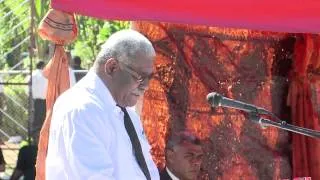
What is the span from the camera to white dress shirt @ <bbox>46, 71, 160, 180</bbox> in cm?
291

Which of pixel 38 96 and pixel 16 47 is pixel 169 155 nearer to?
pixel 16 47

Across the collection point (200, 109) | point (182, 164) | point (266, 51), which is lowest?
point (182, 164)

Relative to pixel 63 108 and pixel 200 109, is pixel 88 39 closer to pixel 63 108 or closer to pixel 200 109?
pixel 200 109

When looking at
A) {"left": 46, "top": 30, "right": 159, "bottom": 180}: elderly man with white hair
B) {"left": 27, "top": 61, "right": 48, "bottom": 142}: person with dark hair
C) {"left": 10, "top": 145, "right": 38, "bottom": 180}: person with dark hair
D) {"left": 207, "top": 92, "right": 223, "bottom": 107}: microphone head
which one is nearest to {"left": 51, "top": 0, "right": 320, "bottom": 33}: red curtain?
{"left": 46, "top": 30, "right": 159, "bottom": 180}: elderly man with white hair

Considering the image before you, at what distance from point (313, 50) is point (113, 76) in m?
1.53

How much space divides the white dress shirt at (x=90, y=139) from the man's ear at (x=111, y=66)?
5cm

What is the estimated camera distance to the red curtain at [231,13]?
3709 mm

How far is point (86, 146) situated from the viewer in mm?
2924

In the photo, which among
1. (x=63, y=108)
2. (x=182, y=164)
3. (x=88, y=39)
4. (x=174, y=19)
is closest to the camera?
(x=63, y=108)

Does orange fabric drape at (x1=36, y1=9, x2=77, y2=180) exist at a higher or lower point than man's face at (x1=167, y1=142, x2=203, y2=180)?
higher

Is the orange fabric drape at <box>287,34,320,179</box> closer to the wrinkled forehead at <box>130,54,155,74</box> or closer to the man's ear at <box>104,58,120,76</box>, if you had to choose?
the wrinkled forehead at <box>130,54,155,74</box>

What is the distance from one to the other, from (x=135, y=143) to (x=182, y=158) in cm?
100

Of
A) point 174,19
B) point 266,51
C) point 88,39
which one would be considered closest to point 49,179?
point 174,19

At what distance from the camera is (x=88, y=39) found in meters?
15.8
